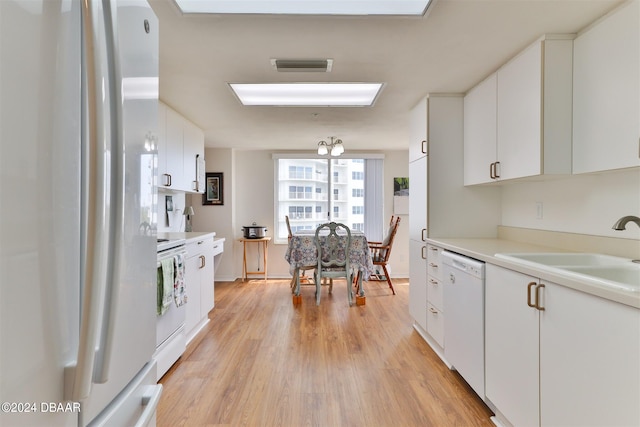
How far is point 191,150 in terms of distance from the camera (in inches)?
143

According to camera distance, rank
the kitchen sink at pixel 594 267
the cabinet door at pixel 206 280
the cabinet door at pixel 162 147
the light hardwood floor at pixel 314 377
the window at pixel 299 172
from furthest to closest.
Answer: the window at pixel 299 172 → the cabinet door at pixel 206 280 → the cabinet door at pixel 162 147 → the light hardwood floor at pixel 314 377 → the kitchen sink at pixel 594 267

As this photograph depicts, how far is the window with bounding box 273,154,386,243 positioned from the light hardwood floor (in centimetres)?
Answer: 224

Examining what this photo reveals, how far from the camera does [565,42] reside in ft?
5.85

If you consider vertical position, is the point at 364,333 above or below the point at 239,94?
below

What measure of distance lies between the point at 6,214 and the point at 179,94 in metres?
2.60

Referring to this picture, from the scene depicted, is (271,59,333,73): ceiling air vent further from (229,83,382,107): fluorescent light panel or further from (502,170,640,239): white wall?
(502,170,640,239): white wall

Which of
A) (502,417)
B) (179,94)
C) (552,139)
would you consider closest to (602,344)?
(502,417)

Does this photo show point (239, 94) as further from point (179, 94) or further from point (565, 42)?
point (565, 42)

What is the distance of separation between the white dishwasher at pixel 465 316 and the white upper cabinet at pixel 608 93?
2.79 feet

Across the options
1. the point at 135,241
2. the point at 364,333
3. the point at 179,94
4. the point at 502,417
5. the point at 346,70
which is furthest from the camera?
the point at 364,333

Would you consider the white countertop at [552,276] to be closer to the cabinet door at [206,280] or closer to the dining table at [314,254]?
the dining table at [314,254]

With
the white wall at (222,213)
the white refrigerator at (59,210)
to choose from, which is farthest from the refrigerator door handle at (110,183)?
the white wall at (222,213)

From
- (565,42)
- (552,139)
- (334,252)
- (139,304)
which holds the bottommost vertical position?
(334,252)

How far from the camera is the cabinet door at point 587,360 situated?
0.97 metres
